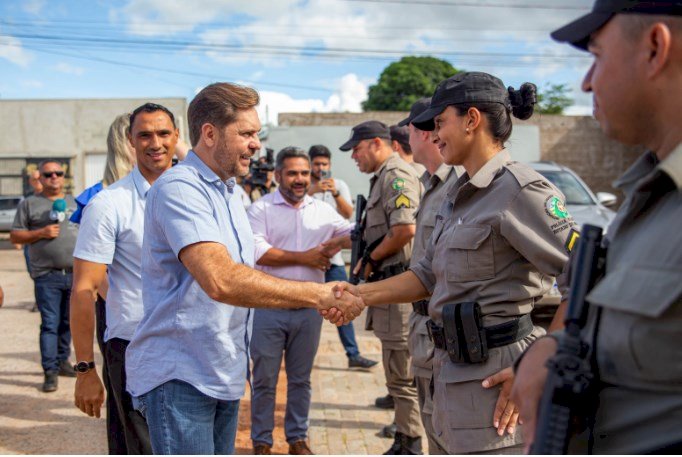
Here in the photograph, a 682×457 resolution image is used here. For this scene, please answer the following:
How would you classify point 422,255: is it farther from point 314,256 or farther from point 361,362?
point 361,362

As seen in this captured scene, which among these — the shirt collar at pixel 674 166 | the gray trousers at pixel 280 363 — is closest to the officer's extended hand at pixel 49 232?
the gray trousers at pixel 280 363

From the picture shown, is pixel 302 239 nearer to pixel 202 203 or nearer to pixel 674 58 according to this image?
pixel 202 203

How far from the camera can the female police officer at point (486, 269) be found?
2643 mm

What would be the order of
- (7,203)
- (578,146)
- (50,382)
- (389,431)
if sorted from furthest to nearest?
(578,146), (7,203), (50,382), (389,431)

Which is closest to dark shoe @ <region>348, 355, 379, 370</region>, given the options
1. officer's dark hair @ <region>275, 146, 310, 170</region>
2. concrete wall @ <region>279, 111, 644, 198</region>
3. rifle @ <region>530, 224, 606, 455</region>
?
officer's dark hair @ <region>275, 146, 310, 170</region>

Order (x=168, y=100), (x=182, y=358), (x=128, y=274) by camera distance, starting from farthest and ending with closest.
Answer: (x=168, y=100) → (x=128, y=274) → (x=182, y=358)

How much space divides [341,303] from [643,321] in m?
2.08

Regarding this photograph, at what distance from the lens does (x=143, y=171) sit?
11.8ft

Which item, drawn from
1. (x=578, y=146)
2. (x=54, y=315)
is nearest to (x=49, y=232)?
(x=54, y=315)

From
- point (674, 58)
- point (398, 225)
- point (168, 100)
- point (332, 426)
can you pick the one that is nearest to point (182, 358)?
point (674, 58)

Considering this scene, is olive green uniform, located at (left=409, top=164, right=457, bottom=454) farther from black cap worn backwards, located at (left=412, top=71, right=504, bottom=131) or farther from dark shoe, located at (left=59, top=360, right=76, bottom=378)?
dark shoe, located at (left=59, top=360, right=76, bottom=378)

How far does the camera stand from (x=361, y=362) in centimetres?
718

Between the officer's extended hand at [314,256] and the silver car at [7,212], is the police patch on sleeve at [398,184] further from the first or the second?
the silver car at [7,212]

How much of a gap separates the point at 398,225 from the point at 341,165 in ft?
31.2
